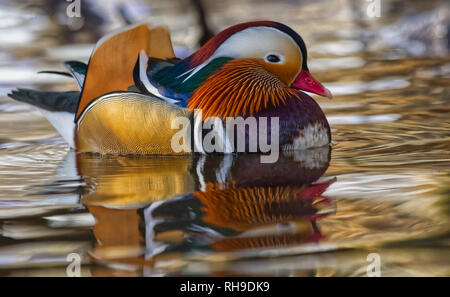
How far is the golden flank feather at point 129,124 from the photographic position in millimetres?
4867

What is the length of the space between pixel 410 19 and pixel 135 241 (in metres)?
7.75

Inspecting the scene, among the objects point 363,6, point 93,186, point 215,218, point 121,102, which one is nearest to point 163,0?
point 363,6

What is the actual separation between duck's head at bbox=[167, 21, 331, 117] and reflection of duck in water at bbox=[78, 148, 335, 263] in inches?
13.9

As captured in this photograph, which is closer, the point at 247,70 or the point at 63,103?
the point at 247,70

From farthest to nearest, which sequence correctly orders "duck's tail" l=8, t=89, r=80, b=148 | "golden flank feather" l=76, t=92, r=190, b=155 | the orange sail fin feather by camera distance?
"duck's tail" l=8, t=89, r=80, b=148 < the orange sail fin feather < "golden flank feather" l=76, t=92, r=190, b=155

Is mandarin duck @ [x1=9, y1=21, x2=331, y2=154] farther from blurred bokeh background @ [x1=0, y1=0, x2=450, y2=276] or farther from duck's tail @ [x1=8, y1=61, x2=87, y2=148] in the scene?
blurred bokeh background @ [x1=0, y1=0, x2=450, y2=276]

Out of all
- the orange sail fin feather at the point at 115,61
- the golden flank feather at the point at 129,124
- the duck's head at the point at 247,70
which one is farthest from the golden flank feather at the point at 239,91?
the orange sail fin feather at the point at 115,61

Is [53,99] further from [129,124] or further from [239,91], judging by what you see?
[239,91]

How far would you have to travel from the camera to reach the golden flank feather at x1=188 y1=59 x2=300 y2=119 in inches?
193

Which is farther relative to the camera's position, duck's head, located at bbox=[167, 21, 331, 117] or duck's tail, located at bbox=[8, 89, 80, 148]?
duck's tail, located at bbox=[8, 89, 80, 148]

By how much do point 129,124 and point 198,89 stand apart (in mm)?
474

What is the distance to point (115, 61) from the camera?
16.6 ft

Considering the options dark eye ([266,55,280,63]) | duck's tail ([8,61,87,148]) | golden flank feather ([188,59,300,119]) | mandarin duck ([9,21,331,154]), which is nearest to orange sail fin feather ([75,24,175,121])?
mandarin duck ([9,21,331,154])

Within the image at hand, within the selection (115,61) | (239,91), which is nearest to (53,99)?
(115,61)
